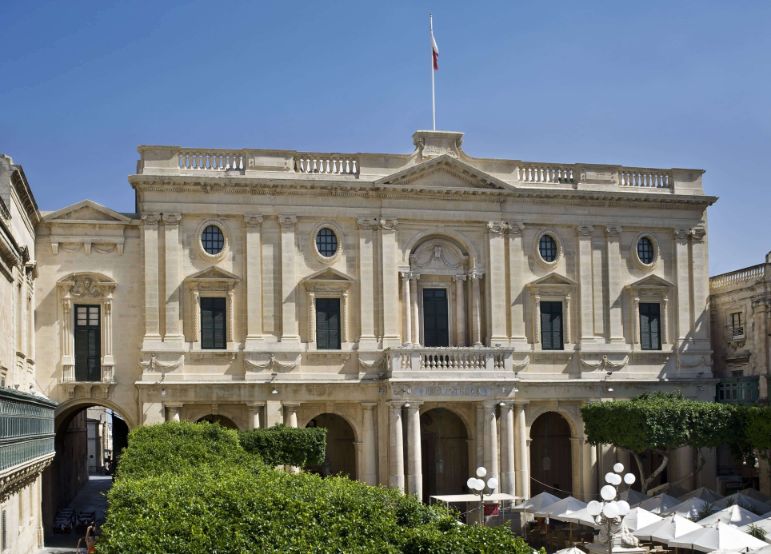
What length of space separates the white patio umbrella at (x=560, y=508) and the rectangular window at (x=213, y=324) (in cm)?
1517

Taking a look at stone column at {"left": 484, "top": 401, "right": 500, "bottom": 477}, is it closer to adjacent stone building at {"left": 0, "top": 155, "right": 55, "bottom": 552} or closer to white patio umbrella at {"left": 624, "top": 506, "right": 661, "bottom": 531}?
white patio umbrella at {"left": 624, "top": 506, "right": 661, "bottom": 531}

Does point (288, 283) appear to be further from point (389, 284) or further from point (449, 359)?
point (449, 359)

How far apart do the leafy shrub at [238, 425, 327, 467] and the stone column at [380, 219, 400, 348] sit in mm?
6992

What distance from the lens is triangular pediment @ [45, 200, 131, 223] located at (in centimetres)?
4994

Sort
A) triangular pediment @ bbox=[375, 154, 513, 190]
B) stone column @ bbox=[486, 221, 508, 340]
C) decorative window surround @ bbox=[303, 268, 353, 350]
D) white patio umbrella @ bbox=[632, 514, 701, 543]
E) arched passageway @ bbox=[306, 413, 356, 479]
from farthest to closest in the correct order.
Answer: arched passageway @ bbox=[306, 413, 356, 479] → stone column @ bbox=[486, 221, 508, 340] → triangular pediment @ bbox=[375, 154, 513, 190] → decorative window surround @ bbox=[303, 268, 353, 350] → white patio umbrella @ bbox=[632, 514, 701, 543]

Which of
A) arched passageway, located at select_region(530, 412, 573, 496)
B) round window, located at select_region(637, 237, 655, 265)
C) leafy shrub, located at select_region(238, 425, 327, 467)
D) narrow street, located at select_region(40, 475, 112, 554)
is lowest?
narrow street, located at select_region(40, 475, 112, 554)

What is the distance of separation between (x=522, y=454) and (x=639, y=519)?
1010 cm

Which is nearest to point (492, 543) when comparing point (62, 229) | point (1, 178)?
point (1, 178)

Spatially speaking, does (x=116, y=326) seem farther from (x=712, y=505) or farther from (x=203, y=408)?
(x=712, y=505)

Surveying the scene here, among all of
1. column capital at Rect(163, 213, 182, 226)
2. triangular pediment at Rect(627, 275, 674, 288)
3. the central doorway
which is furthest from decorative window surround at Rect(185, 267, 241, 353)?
triangular pediment at Rect(627, 275, 674, 288)

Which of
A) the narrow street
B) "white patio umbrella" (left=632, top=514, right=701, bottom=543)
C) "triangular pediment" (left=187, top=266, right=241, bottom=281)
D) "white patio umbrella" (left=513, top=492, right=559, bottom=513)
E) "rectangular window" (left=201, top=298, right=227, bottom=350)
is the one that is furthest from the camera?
"rectangular window" (left=201, top=298, right=227, bottom=350)

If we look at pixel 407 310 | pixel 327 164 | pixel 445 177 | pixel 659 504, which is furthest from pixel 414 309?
pixel 659 504

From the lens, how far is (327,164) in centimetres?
5247

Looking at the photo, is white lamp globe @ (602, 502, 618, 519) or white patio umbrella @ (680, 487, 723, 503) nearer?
white lamp globe @ (602, 502, 618, 519)
